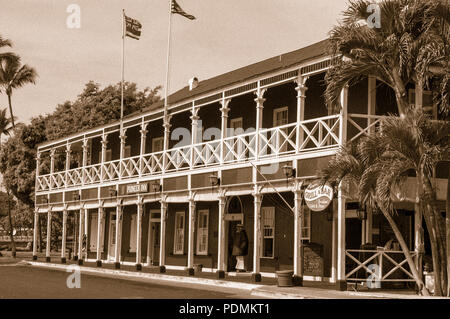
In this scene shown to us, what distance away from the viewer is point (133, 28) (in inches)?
1206

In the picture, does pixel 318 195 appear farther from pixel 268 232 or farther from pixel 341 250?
pixel 268 232

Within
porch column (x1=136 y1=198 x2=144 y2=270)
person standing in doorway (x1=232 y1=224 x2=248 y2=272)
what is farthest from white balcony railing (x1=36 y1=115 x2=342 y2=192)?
person standing in doorway (x1=232 y1=224 x2=248 y2=272)

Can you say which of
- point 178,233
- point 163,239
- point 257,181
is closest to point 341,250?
point 257,181

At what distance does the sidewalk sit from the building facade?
0.51 meters

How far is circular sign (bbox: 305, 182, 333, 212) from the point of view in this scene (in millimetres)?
18000

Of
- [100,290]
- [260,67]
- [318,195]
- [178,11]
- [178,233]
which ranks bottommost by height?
[100,290]

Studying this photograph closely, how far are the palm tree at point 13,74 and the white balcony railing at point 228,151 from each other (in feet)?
42.8

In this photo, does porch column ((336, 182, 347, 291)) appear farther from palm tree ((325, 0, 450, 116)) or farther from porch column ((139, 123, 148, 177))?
porch column ((139, 123, 148, 177))

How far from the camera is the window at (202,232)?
92.0 ft

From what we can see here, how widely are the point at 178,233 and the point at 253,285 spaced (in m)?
10.1

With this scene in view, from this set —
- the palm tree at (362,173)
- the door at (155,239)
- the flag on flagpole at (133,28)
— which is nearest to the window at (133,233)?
the door at (155,239)

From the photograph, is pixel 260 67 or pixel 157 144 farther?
pixel 157 144

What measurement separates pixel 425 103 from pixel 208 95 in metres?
6.95

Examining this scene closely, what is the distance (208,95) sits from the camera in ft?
78.2
